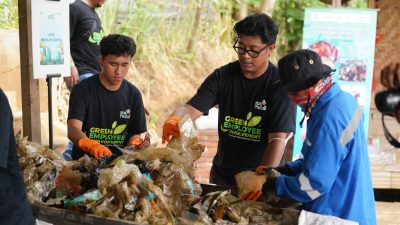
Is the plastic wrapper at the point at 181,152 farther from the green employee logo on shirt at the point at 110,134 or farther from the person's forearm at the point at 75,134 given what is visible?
the green employee logo on shirt at the point at 110,134

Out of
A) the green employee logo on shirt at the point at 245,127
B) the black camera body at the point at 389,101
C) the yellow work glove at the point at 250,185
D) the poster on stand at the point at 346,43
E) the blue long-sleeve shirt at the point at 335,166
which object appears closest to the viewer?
the black camera body at the point at 389,101

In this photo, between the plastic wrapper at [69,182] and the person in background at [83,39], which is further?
the person in background at [83,39]

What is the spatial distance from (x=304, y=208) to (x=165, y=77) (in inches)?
299

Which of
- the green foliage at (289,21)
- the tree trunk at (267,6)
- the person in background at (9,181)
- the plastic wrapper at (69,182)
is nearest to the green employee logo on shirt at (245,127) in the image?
the plastic wrapper at (69,182)

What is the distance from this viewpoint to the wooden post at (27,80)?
4.84m

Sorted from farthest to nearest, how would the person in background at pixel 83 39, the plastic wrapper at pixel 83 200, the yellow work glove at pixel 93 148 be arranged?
1. the person in background at pixel 83 39
2. the yellow work glove at pixel 93 148
3. the plastic wrapper at pixel 83 200

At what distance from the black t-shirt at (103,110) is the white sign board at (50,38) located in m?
0.56

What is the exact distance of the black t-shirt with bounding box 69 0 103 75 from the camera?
6246mm

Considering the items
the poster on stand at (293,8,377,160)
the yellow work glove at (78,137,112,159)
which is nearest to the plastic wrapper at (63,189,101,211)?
the yellow work glove at (78,137,112,159)

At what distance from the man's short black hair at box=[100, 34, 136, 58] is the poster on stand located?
2.97 m

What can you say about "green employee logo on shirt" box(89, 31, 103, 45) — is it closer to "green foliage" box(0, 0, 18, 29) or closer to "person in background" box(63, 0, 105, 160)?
"person in background" box(63, 0, 105, 160)

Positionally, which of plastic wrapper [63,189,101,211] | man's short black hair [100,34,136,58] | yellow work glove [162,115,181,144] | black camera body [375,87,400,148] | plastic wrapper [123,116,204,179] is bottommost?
plastic wrapper [63,189,101,211]

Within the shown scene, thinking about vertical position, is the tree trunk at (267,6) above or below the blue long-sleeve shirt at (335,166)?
above

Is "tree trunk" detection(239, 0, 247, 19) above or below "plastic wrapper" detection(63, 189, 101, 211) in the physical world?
above
